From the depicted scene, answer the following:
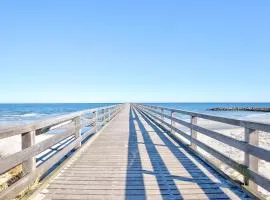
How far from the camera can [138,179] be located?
213 inches

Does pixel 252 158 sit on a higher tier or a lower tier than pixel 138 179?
higher

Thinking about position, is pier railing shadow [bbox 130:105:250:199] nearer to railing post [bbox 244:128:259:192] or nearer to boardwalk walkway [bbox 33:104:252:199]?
boardwalk walkway [bbox 33:104:252:199]

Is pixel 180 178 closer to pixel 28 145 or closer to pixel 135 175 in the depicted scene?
pixel 135 175

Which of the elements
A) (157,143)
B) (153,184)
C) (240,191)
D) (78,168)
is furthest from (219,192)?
(157,143)

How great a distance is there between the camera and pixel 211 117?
6383 mm

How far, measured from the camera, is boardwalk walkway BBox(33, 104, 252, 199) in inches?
180

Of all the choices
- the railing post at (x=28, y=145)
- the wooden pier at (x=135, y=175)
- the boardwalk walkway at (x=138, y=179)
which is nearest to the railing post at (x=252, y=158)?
the wooden pier at (x=135, y=175)

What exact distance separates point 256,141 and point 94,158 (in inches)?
160

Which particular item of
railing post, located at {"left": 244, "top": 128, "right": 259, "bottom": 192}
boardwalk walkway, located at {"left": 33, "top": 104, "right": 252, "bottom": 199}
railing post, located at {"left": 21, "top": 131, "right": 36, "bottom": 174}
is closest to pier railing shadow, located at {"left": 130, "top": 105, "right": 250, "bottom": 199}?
boardwalk walkway, located at {"left": 33, "top": 104, "right": 252, "bottom": 199}

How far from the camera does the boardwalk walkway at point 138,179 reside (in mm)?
4574

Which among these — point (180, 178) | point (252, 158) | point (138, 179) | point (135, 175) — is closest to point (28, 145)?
point (138, 179)

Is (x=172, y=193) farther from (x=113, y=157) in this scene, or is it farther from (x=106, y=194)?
(x=113, y=157)

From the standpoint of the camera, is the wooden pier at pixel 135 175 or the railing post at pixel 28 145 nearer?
the wooden pier at pixel 135 175

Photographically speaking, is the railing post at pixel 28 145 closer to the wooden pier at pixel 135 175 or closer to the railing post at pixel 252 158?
the wooden pier at pixel 135 175
